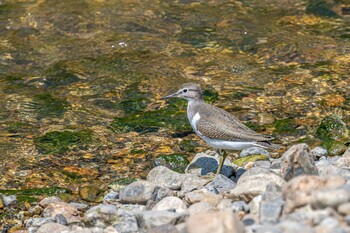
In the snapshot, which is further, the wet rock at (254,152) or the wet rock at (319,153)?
the wet rock at (254,152)

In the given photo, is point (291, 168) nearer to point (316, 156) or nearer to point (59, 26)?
point (316, 156)

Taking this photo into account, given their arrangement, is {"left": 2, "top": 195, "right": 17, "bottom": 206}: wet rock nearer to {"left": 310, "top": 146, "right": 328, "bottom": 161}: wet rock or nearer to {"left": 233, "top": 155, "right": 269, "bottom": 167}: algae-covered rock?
{"left": 233, "top": 155, "right": 269, "bottom": 167}: algae-covered rock

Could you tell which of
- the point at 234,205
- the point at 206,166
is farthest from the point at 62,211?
the point at 234,205

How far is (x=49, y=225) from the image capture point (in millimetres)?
9938

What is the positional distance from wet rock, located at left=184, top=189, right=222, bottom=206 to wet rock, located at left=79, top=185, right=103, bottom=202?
2.17 metres

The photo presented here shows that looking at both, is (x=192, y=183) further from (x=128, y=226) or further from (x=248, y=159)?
(x=128, y=226)

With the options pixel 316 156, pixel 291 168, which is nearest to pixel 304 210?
pixel 291 168

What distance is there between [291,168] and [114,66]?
792cm

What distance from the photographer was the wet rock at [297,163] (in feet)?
30.6

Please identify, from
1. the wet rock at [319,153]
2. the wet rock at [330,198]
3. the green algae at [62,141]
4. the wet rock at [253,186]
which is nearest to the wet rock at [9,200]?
the green algae at [62,141]

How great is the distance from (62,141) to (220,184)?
12.7 feet

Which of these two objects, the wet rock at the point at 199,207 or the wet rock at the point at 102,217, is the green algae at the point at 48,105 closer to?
the wet rock at the point at 102,217

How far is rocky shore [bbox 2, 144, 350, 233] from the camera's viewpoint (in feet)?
24.8

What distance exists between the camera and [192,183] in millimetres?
11000
